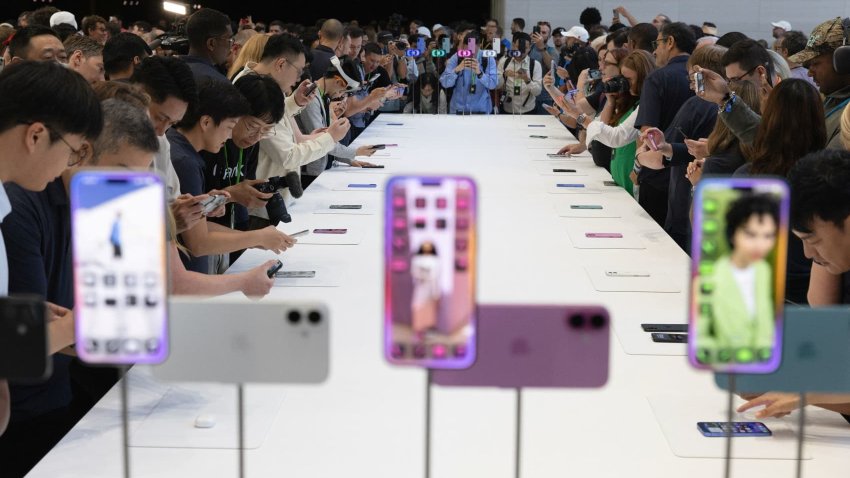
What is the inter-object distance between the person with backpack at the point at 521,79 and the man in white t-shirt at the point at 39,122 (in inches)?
311

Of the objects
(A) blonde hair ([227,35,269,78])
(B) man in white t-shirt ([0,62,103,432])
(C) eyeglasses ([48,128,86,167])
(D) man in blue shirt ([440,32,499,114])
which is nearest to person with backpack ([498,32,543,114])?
(D) man in blue shirt ([440,32,499,114])

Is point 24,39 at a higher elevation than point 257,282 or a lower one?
higher

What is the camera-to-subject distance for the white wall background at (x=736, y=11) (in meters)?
13.3

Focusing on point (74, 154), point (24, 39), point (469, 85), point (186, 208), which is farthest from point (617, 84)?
point (469, 85)

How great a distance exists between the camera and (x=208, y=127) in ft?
9.76

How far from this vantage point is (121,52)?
4383 mm

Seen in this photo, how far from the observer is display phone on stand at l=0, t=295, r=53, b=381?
1003 mm

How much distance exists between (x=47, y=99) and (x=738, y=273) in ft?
3.81

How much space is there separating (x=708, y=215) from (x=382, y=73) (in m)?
7.93

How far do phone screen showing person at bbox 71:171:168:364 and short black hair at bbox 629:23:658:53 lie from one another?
526 centimetres

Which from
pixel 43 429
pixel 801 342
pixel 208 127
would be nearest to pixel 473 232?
pixel 801 342

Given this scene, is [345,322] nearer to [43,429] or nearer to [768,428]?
[43,429]

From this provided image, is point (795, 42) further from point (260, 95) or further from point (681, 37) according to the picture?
point (260, 95)

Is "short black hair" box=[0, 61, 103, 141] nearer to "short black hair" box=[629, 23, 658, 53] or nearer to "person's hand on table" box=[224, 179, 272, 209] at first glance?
"person's hand on table" box=[224, 179, 272, 209]
